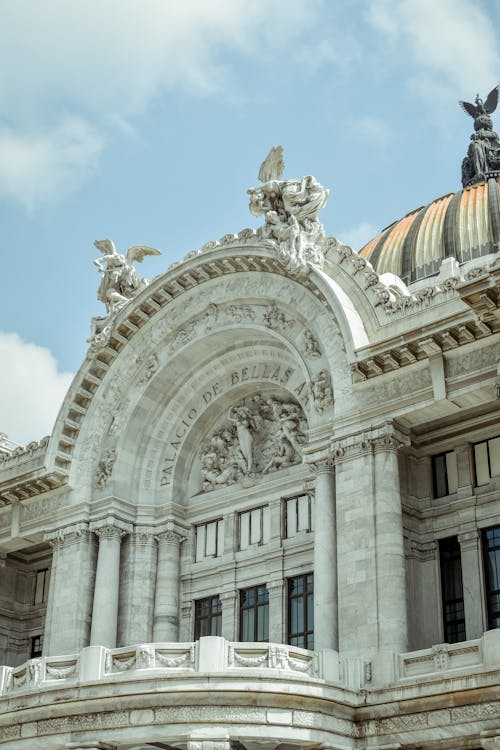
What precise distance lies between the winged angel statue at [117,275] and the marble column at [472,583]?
13568mm

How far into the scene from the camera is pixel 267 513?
33031 millimetres

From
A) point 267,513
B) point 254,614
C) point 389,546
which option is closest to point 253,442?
point 267,513

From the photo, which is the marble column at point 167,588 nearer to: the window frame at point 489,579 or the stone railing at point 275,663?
the stone railing at point 275,663

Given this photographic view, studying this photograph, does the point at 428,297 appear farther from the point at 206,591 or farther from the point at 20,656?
the point at 20,656

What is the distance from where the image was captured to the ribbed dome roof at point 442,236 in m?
44.2

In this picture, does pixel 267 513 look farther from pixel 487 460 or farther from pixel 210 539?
pixel 487 460

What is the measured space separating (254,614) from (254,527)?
258cm

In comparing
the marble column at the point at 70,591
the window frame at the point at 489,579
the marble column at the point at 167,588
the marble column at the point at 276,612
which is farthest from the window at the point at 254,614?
the window frame at the point at 489,579

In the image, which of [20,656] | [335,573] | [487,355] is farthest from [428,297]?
[20,656]

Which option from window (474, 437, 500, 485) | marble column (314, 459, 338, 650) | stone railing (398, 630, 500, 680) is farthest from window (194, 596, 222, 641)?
window (474, 437, 500, 485)

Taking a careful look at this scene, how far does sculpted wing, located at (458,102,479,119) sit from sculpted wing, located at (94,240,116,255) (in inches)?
1047

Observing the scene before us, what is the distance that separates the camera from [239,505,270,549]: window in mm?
32844

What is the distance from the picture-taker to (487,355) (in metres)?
27.3

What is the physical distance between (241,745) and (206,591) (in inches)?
256
